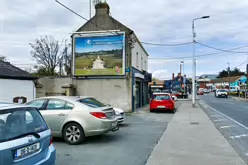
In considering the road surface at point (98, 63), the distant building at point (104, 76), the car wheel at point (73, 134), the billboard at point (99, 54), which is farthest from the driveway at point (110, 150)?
the road surface at point (98, 63)

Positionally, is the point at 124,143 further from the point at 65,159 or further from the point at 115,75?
the point at 115,75

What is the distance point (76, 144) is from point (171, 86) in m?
50.3

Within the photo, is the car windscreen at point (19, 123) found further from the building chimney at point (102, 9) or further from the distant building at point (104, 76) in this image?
the building chimney at point (102, 9)

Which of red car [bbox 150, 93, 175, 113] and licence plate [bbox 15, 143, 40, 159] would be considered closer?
licence plate [bbox 15, 143, 40, 159]

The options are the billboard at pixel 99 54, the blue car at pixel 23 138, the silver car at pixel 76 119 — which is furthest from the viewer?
the billboard at pixel 99 54

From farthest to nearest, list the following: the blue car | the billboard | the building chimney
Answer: the building chimney → the billboard → the blue car

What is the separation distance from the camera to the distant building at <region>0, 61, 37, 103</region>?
1666 cm

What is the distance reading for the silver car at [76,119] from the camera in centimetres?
764

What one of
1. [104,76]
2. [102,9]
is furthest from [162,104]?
[102,9]

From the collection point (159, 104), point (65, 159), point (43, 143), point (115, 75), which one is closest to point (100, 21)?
point (115, 75)

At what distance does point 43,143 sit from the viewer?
4.11 meters

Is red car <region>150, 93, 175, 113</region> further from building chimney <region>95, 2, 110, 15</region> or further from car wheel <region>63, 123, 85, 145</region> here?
car wheel <region>63, 123, 85, 145</region>

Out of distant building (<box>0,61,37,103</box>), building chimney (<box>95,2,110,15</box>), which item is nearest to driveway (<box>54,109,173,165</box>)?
distant building (<box>0,61,37,103</box>)

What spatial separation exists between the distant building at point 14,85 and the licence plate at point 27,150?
12.9 metres
